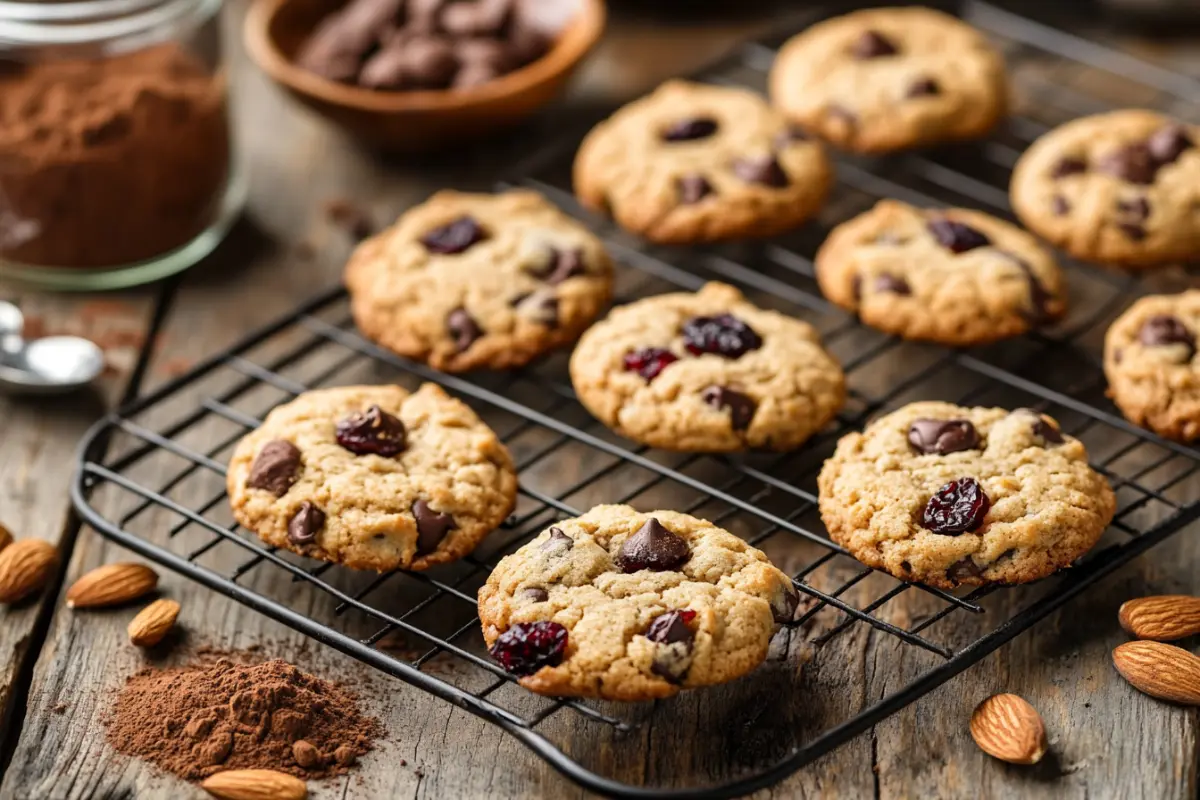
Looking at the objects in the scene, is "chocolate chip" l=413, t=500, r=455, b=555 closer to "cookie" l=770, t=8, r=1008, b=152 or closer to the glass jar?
the glass jar

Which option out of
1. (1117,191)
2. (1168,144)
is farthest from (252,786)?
(1168,144)

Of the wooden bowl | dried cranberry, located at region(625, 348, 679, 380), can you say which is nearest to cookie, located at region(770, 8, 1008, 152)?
the wooden bowl

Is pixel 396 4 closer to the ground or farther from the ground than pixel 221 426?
farther from the ground

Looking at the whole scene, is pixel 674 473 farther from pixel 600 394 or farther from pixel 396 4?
pixel 396 4

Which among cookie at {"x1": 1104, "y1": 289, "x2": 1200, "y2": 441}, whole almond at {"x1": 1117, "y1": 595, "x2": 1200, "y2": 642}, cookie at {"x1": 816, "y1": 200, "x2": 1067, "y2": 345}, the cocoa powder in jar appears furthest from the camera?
the cocoa powder in jar

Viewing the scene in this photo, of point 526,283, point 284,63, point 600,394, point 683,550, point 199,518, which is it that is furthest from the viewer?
point 284,63

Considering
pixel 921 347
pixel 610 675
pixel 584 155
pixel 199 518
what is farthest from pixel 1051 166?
pixel 199 518

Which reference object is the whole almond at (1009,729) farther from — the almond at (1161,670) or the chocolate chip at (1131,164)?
the chocolate chip at (1131,164)
